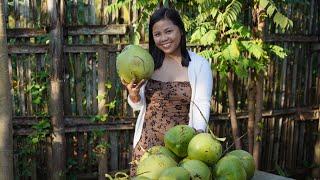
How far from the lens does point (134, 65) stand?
193 cm

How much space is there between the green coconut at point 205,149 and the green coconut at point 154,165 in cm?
8

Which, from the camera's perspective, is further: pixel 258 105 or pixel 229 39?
pixel 258 105

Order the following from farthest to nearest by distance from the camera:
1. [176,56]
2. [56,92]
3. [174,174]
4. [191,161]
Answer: [56,92]
[176,56]
[191,161]
[174,174]

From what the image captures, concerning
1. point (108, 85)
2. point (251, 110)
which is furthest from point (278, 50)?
point (108, 85)

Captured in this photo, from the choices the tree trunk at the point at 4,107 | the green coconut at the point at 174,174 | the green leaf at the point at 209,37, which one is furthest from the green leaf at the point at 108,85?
the green coconut at the point at 174,174

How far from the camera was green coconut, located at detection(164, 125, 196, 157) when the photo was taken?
5.01 ft

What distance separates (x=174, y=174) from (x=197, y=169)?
4.4 inches

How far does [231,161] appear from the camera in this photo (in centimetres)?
144

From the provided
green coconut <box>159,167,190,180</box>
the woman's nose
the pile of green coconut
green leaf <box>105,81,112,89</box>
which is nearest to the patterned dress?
the woman's nose

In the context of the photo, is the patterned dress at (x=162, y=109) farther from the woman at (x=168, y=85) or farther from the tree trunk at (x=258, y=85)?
the tree trunk at (x=258, y=85)

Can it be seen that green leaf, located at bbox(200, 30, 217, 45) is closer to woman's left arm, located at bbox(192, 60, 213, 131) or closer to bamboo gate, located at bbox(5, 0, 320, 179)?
bamboo gate, located at bbox(5, 0, 320, 179)

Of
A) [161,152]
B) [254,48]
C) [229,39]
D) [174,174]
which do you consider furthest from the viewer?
[229,39]

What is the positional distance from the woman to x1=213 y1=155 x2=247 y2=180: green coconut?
65 centimetres

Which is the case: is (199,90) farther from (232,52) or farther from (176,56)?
(232,52)
